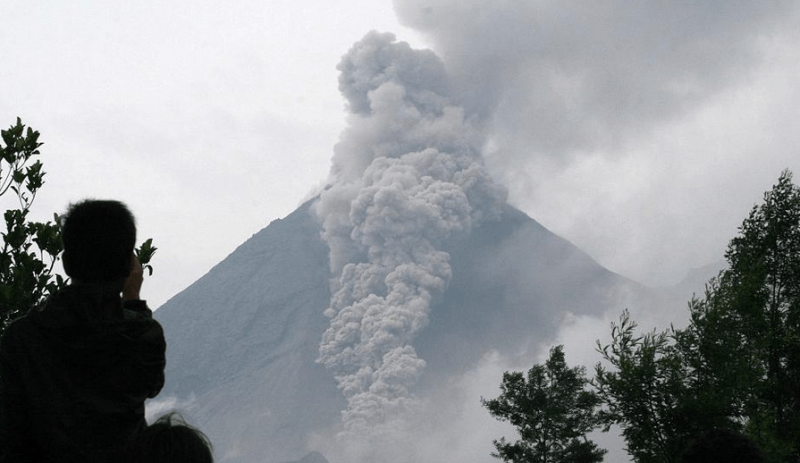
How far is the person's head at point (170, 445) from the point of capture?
2.38 m

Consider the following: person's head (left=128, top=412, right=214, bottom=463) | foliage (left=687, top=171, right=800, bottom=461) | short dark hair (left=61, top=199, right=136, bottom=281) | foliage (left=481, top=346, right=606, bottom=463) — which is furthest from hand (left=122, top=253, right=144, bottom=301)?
foliage (left=481, top=346, right=606, bottom=463)

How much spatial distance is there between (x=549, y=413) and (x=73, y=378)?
31.0 meters

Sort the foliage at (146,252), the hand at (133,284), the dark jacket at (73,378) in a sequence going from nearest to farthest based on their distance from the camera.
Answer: the dark jacket at (73,378)
the hand at (133,284)
the foliage at (146,252)

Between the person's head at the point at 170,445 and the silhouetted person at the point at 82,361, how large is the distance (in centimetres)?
49

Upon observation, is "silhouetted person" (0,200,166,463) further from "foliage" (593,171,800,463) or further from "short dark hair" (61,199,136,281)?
"foliage" (593,171,800,463)

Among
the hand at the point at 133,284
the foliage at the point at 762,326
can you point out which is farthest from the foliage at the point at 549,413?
the hand at the point at 133,284

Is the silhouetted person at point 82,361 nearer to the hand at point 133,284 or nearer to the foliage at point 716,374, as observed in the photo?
the hand at point 133,284

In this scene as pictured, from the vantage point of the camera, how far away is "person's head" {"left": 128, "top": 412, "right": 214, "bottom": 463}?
7.80 feet

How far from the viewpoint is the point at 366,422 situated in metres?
150

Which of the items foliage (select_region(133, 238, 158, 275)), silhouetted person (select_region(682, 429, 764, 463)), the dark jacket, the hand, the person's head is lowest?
the person's head

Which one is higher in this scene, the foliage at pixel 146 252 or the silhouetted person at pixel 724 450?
the foliage at pixel 146 252

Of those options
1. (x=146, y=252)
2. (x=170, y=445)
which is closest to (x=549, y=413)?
(x=146, y=252)

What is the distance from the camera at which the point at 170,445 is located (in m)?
2.39

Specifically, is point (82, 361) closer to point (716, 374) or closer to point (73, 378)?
point (73, 378)
